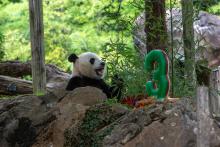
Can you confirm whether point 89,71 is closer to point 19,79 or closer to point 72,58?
point 72,58

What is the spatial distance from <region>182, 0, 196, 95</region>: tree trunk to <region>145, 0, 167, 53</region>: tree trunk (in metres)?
0.22

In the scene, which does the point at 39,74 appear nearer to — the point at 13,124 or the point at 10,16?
the point at 13,124

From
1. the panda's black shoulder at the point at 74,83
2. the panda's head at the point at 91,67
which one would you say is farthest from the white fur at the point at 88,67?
the panda's black shoulder at the point at 74,83

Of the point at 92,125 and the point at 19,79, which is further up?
the point at 19,79

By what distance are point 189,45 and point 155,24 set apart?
1.26 ft

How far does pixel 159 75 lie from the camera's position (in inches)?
153

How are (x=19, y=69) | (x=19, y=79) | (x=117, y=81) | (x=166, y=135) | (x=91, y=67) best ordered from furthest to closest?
(x=19, y=69), (x=19, y=79), (x=91, y=67), (x=117, y=81), (x=166, y=135)

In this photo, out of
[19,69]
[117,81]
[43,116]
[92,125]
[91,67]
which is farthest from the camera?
[19,69]

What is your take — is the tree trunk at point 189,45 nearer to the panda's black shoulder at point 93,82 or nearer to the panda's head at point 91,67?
the panda's black shoulder at point 93,82

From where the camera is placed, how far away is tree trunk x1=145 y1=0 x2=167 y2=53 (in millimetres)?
4704

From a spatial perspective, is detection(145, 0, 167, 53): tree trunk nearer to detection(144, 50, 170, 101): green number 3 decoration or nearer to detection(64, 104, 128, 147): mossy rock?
detection(144, 50, 170, 101): green number 3 decoration

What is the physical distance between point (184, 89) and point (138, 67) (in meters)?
0.49

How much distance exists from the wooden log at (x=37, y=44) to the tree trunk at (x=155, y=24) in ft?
5.38

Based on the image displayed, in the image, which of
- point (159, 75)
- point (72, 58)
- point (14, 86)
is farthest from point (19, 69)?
point (159, 75)
